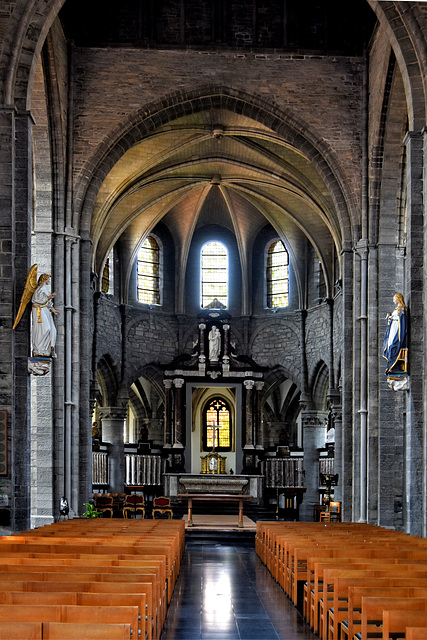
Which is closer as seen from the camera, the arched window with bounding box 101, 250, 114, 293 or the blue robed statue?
the blue robed statue

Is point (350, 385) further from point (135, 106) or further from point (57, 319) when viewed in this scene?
point (135, 106)

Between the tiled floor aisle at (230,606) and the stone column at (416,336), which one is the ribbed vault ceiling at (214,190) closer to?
the stone column at (416,336)

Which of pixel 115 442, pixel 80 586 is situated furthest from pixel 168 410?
pixel 80 586

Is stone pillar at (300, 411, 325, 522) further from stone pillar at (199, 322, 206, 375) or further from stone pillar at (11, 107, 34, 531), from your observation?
stone pillar at (11, 107, 34, 531)

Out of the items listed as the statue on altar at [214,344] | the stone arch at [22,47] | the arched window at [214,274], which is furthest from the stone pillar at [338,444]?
the stone arch at [22,47]

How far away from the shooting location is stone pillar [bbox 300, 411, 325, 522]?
1250 inches

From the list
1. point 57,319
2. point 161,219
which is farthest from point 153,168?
point 57,319

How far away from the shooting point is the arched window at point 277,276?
33.9 meters

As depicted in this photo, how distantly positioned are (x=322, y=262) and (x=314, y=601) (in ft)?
70.2

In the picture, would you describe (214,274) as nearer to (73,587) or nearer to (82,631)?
(73,587)

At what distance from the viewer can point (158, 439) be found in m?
35.5

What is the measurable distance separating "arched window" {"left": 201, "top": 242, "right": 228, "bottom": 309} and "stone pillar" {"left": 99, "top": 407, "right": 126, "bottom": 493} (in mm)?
5669

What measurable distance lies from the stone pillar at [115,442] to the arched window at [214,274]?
18.6ft

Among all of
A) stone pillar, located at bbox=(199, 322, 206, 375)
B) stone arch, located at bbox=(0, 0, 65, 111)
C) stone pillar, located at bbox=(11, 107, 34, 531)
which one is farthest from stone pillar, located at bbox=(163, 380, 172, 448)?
stone arch, located at bbox=(0, 0, 65, 111)
